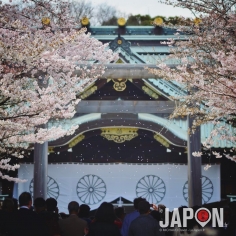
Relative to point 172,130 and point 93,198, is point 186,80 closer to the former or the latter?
point 172,130

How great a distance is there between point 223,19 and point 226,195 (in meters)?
11.4

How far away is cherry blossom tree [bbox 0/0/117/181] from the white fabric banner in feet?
16.7

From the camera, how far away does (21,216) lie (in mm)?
7109

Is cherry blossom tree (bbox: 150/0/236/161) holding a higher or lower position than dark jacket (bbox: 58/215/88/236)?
higher

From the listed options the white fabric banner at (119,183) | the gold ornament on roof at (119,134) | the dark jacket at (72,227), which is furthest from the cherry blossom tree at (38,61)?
the white fabric banner at (119,183)

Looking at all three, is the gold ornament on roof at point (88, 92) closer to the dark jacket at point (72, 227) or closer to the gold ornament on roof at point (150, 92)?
the gold ornament on roof at point (150, 92)

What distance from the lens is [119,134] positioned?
19.9m

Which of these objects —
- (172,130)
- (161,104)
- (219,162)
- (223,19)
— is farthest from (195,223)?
(219,162)

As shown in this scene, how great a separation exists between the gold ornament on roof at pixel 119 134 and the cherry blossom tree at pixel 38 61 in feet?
13.8

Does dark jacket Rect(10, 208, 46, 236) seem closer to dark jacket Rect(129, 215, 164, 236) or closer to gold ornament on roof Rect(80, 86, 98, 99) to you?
dark jacket Rect(129, 215, 164, 236)

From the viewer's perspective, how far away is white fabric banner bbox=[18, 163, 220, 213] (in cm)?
2062

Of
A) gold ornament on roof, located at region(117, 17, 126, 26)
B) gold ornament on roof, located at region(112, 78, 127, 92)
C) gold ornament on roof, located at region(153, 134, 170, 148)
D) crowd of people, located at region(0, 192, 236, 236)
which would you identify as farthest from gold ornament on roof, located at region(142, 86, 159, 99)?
crowd of people, located at region(0, 192, 236, 236)

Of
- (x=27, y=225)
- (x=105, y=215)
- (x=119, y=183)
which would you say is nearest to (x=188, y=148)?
(x=119, y=183)

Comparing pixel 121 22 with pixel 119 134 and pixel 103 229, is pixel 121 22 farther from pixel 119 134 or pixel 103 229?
pixel 103 229
